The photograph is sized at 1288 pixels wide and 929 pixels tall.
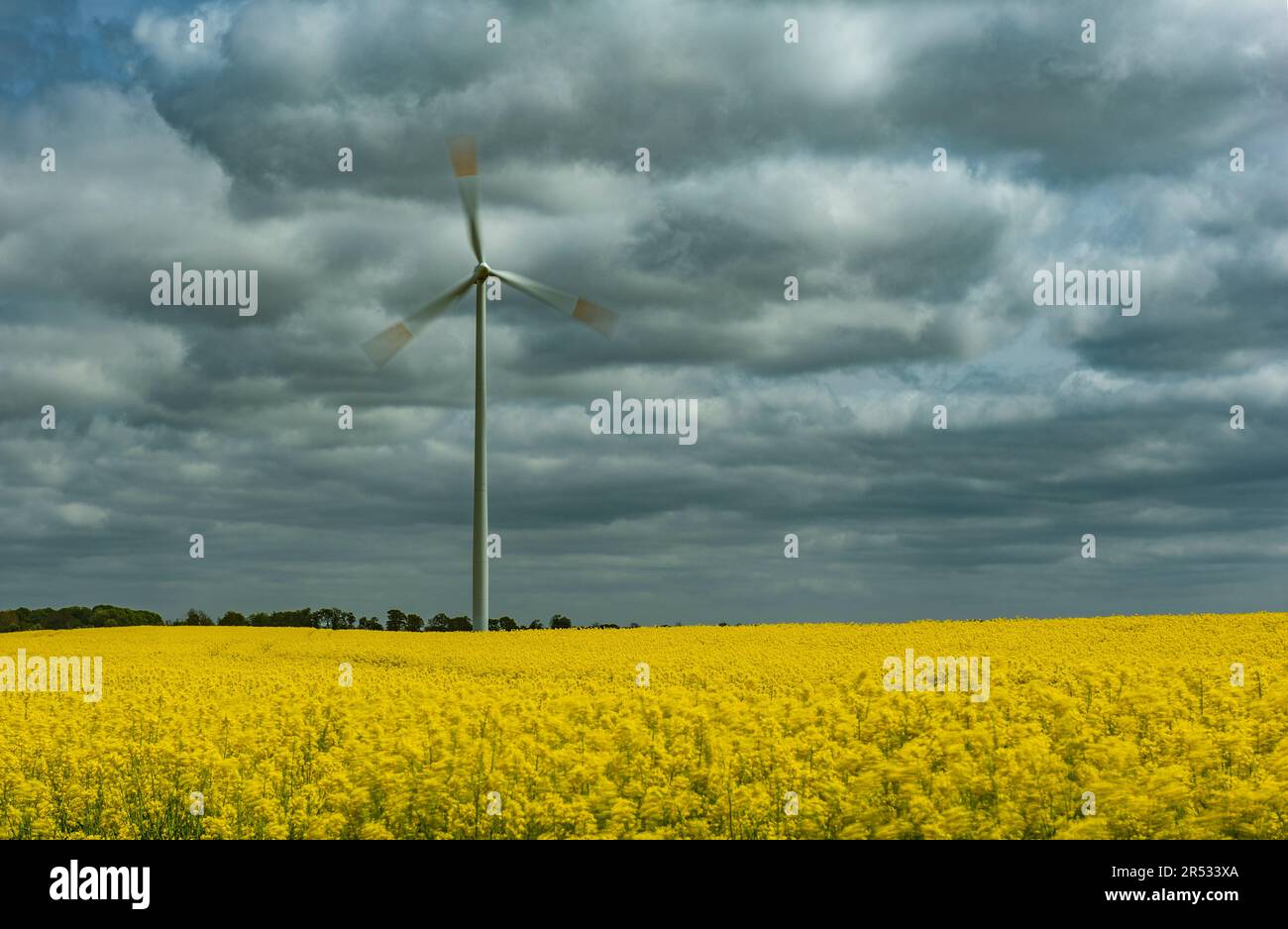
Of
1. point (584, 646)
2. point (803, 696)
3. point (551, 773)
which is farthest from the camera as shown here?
point (584, 646)

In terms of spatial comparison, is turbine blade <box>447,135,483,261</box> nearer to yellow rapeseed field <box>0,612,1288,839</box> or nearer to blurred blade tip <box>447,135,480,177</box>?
blurred blade tip <box>447,135,480,177</box>

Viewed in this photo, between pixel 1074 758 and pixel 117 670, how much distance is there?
31074mm

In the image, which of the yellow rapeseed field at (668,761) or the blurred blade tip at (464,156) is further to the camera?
the blurred blade tip at (464,156)

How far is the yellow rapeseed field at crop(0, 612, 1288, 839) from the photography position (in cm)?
1284

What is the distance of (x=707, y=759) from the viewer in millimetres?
14984

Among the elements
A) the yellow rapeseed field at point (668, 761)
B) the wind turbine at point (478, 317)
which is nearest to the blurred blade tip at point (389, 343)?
the wind turbine at point (478, 317)

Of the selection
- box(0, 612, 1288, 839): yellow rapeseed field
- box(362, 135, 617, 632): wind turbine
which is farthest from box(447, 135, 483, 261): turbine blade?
box(0, 612, 1288, 839): yellow rapeseed field

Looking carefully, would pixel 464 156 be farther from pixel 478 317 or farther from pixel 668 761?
pixel 668 761

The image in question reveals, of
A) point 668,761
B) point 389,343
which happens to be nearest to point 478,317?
point 389,343

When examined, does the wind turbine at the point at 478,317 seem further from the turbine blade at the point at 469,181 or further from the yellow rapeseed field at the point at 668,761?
the yellow rapeseed field at the point at 668,761

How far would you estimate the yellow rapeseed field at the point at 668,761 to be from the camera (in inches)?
506
